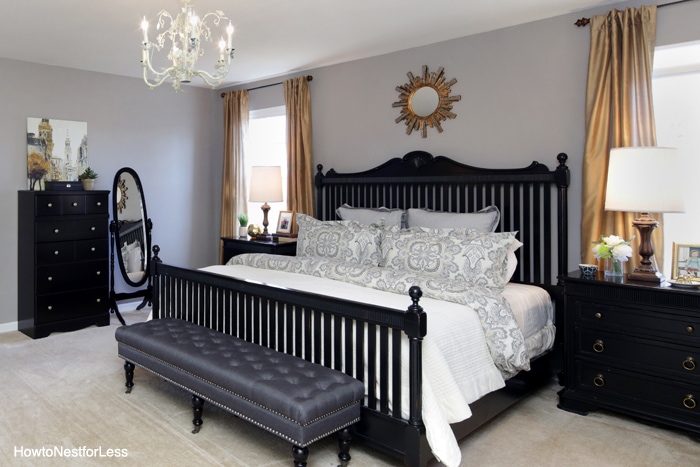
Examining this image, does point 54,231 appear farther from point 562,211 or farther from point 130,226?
point 562,211

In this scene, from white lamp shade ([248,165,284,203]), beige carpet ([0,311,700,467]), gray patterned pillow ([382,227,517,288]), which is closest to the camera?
beige carpet ([0,311,700,467])

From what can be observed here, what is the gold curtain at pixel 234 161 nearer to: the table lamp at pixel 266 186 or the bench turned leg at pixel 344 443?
the table lamp at pixel 266 186

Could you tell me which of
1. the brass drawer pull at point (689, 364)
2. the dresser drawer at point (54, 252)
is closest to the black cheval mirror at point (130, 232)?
the dresser drawer at point (54, 252)

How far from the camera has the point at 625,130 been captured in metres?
3.39

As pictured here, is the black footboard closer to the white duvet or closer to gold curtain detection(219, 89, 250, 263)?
the white duvet

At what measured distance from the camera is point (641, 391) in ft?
9.61

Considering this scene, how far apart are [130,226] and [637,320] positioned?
4.87m

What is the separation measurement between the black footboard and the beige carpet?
27cm

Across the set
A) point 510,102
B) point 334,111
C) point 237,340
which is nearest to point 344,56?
point 334,111

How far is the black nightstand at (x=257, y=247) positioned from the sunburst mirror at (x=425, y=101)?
4.95 feet

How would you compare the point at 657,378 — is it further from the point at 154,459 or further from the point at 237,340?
the point at 154,459

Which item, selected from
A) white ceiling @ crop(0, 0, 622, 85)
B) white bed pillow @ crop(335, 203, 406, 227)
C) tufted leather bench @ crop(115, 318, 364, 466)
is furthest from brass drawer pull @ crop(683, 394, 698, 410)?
white ceiling @ crop(0, 0, 622, 85)

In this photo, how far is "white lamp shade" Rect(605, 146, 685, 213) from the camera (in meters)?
2.92

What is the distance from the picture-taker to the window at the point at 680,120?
341cm
